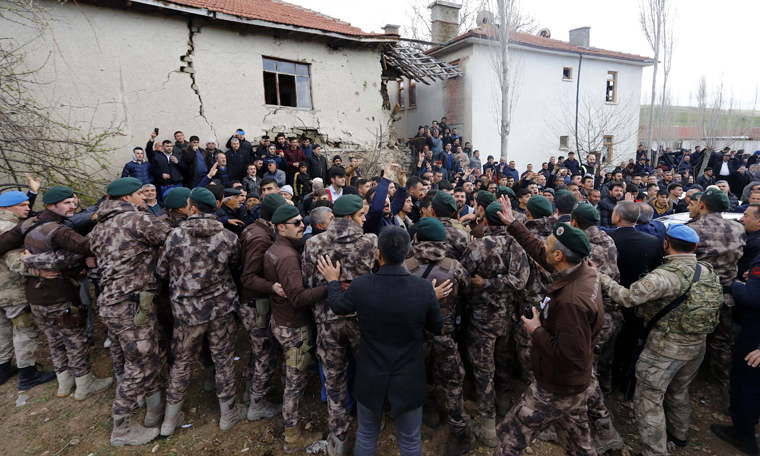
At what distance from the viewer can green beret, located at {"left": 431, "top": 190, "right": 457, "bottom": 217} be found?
3.79m

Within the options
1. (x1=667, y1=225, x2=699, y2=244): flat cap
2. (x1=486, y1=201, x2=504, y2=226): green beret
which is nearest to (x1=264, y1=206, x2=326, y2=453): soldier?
(x1=486, y1=201, x2=504, y2=226): green beret

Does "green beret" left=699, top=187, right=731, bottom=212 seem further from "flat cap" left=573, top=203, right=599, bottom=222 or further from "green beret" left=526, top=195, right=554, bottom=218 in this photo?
"green beret" left=526, top=195, right=554, bottom=218

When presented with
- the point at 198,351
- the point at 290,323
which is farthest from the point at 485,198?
the point at 198,351

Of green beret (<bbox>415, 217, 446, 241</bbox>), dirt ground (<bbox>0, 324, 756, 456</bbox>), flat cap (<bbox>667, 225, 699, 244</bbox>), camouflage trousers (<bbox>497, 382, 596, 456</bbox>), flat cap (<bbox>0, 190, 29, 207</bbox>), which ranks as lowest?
dirt ground (<bbox>0, 324, 756, 456</bbox>)

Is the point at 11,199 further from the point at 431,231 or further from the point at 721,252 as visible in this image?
the point at 721,252

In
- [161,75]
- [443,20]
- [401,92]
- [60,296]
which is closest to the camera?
[60,296]

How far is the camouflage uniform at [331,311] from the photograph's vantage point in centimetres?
326

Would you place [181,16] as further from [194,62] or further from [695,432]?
[695,432]

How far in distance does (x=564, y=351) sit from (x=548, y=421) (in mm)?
646

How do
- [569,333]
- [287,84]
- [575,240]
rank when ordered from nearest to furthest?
[569,333] → [575,240] → [287,84]

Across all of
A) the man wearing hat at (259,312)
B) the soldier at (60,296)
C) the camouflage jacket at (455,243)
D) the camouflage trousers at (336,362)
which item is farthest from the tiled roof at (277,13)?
the camouflage trousers at (336,362)

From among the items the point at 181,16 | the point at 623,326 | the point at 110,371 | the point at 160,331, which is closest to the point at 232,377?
the point at 160,331

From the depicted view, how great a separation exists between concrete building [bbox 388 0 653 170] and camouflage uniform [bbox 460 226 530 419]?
48.7 ft

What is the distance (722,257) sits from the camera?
396 centimetres
